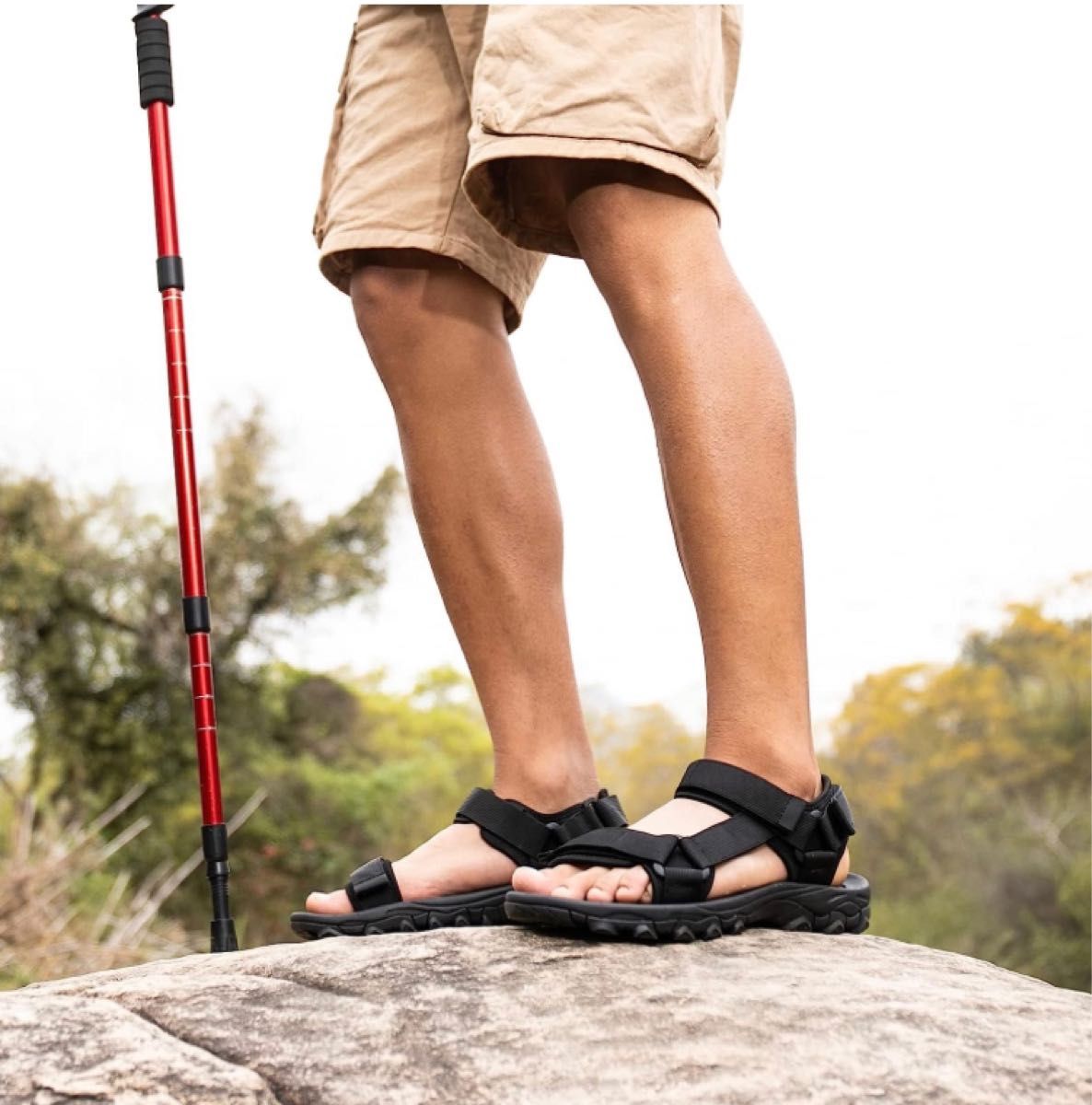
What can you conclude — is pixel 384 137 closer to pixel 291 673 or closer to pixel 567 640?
pixel 567 640

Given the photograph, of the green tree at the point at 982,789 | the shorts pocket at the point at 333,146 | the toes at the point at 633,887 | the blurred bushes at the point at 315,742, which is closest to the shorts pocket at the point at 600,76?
the shorts pocket at the point at 333,146

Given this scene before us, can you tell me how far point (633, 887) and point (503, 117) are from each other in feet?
2.36

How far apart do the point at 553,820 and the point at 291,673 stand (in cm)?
775

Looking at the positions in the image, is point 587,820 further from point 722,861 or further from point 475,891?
point 722,861

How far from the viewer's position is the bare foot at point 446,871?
149 centimetres

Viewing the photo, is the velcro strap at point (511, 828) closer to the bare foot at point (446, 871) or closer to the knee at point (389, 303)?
A: the bare foot at point (446, 871)

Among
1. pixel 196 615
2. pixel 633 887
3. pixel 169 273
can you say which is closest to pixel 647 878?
pixel 633 887

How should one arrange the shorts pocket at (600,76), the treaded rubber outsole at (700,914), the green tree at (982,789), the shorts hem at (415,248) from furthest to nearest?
1. the green tree at (982,789)
2. the shorts hem at (415,248)
3. the shorts pocket at (600,76)
4. the treaded rubber outsole at (700,914)

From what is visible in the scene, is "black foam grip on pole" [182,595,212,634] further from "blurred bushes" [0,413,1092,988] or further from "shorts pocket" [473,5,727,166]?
"blurred bushes" [0,413,1092,988]

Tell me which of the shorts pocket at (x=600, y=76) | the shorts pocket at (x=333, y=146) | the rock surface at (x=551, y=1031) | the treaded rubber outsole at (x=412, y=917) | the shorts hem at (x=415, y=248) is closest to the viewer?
the rock surface at (x=551, y=1031)

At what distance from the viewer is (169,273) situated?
1976 mm

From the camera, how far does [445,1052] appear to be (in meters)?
1.03

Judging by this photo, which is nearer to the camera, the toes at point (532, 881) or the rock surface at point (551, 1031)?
the rock surface at point (551, 1031)

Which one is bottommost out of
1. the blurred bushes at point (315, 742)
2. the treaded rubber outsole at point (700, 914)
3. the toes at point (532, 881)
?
the treaded rubber outsole at point (700, 914)
